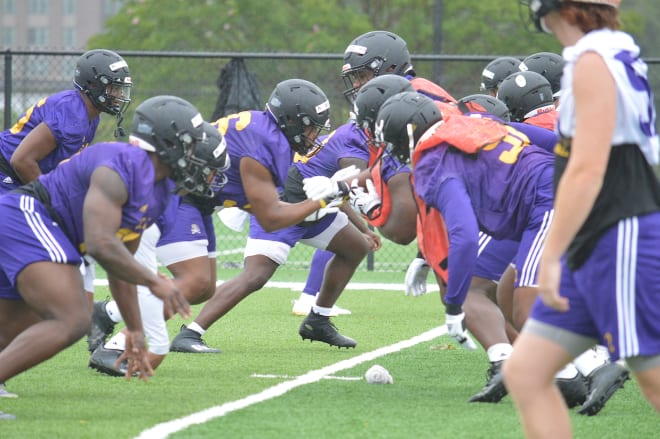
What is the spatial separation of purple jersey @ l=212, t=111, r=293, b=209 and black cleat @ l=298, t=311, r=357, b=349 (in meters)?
1.30

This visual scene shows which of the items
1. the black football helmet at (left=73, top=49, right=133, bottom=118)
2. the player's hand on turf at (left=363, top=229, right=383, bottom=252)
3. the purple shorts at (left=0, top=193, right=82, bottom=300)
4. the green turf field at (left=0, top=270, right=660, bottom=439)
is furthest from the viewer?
the player's hand on turf at (left=363, top=229, right=383, bottom=252)

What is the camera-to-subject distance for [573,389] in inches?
231

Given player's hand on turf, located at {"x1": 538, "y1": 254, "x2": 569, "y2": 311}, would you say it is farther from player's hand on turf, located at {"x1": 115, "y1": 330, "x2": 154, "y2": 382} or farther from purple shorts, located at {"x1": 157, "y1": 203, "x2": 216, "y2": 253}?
purple shorts, located at {"x1": 157, "y1": 203, "x2": 216, "y2": 253}

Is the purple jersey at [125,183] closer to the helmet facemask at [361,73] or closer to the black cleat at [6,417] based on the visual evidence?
the black cleat at [6,417]

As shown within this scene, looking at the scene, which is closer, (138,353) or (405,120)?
(138,353)

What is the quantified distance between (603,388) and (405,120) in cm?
159

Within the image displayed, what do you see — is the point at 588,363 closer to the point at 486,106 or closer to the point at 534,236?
the point at 534,236

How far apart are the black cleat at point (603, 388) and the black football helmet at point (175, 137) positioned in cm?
210

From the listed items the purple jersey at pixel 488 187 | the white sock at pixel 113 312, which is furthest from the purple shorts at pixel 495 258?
the white sock at pixel 113 312

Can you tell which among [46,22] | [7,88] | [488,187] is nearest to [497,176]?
[488,187]

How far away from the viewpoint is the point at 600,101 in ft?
11.6

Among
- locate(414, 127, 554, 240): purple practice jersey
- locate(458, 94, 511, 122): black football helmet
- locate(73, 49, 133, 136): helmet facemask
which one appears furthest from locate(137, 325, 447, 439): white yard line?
locate(73, 49, 133, 136): helmet facemask

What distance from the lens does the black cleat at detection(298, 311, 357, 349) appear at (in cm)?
804

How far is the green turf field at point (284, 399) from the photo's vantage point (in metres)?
5.21
